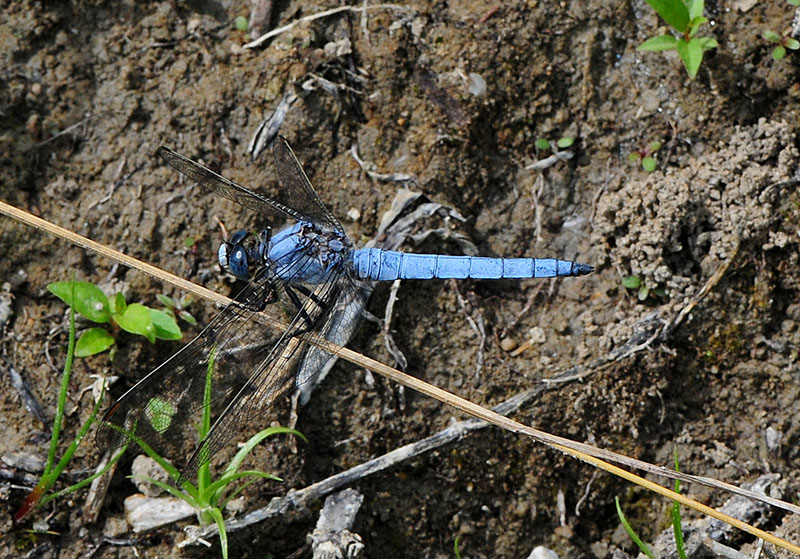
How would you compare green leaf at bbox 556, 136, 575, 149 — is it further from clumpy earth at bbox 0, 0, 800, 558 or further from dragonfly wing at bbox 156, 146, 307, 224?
dragonfly wing at bbox 156, 146, 307, 224

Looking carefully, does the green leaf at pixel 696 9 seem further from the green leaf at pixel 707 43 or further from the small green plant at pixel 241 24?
the small green plant at pixel 241 24

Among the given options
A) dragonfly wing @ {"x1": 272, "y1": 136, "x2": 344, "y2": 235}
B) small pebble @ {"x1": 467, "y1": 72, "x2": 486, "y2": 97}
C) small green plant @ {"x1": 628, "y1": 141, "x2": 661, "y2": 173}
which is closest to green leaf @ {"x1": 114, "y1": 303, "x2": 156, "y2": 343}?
dragonfly wing @ {"x1": 272, "y1": 136, "x2": 344, "y2": 235}

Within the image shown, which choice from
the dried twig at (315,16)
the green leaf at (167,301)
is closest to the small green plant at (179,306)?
the green leaf at (167,301)

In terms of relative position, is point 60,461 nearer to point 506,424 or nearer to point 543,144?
point 506,424

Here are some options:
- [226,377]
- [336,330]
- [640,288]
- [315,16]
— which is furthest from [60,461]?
[640,288]

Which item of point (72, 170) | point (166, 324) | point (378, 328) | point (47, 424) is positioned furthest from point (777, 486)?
point (72, 170)

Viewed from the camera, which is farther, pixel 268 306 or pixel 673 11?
pixel 673 11
